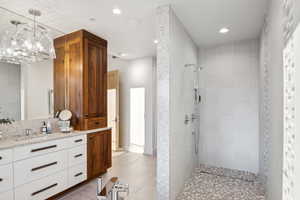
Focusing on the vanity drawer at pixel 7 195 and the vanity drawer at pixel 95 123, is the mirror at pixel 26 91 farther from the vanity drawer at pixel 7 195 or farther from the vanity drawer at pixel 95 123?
the vanity drawer at pixel 7 195

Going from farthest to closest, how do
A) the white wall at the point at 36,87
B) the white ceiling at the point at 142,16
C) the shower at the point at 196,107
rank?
1. the shower at the point at 196,107
2. the white wall at the point at 36,87
3. the white ceiling at the point at 142,16

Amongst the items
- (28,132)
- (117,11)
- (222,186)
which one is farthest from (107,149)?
(117,11)

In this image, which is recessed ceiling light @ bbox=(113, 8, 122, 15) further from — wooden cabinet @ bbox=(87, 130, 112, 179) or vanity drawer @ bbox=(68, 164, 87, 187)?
vanity drawer @ bbox=(68, 164, 87, 187)

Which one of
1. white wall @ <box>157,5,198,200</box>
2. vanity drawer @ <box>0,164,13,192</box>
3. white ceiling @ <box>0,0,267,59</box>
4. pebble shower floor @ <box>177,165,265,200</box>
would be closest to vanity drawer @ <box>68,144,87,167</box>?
vanity drawer @ <box>0,164,13,192</box>

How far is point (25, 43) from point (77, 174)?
2090mm

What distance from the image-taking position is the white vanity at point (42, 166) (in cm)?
178

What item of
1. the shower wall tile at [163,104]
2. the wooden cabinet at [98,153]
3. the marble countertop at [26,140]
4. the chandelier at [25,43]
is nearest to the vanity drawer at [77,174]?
the wooden cabinet at [98,153]

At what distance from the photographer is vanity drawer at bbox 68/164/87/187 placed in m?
2.45

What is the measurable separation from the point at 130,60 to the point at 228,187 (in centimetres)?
384

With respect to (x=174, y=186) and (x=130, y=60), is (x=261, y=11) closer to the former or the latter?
(x=174, y=186)

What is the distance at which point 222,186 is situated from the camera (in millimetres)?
2650

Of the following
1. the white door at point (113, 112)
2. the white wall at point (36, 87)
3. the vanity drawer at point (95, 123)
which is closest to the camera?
the white wall at point (36, 87)

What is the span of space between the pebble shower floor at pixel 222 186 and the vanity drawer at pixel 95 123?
6.04 feet

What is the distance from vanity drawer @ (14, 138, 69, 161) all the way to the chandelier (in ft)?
4.30
